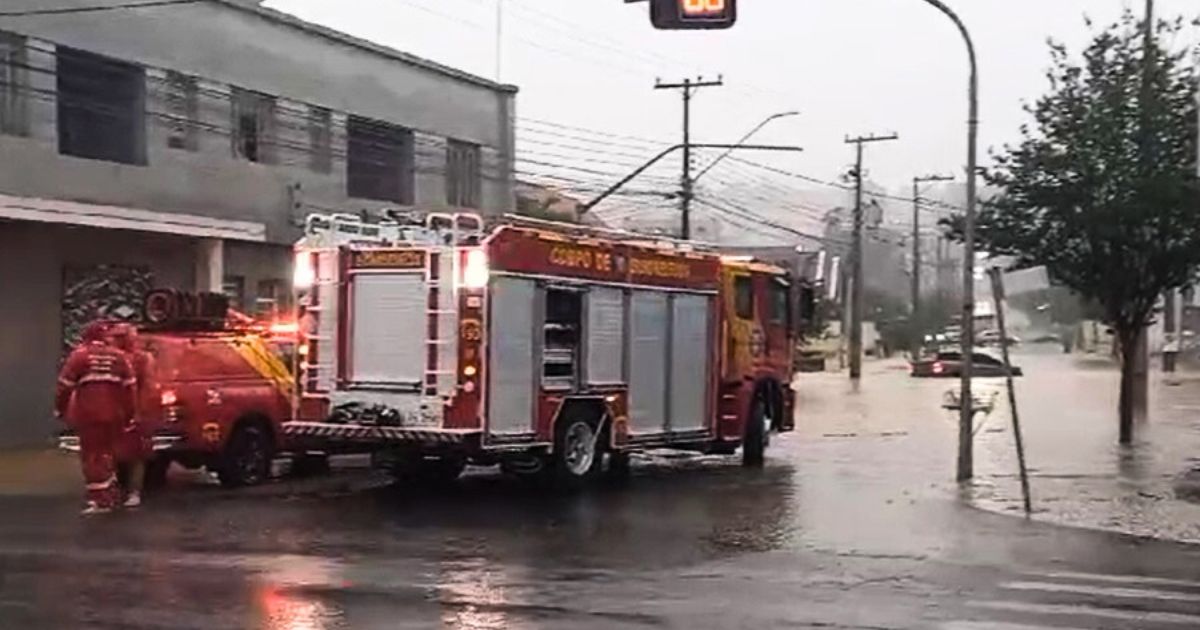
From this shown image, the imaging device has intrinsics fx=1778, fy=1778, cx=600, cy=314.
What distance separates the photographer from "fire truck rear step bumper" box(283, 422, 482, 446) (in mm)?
17578

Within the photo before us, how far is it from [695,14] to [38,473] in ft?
35.4

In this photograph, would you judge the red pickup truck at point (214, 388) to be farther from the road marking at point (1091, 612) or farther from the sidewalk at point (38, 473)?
the road marking at point (1091, 612)

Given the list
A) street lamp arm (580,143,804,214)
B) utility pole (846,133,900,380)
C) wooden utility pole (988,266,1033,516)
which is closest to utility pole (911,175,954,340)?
utility pole (846,133,900,380)

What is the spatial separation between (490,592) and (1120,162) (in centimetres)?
1735

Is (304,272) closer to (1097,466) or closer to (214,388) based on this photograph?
(214,388)

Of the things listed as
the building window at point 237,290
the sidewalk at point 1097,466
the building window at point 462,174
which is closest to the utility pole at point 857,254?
the sidewalk at point 1097,466

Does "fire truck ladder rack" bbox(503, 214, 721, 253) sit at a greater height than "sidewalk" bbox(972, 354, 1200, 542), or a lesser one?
greater

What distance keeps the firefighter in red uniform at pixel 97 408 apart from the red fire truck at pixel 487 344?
84.0 inches

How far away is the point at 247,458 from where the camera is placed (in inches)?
782

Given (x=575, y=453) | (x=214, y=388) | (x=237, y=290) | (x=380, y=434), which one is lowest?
(x=575, y=453)

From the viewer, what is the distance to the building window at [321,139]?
32.7 m

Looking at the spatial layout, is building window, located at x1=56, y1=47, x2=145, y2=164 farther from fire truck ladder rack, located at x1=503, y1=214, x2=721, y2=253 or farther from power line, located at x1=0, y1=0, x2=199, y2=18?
fire truck ladder rack, located at x1=503, y1=214, x2=721, y2=253

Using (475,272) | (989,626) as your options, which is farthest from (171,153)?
(989,626)

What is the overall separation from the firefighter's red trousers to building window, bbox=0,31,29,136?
9.38 metres
